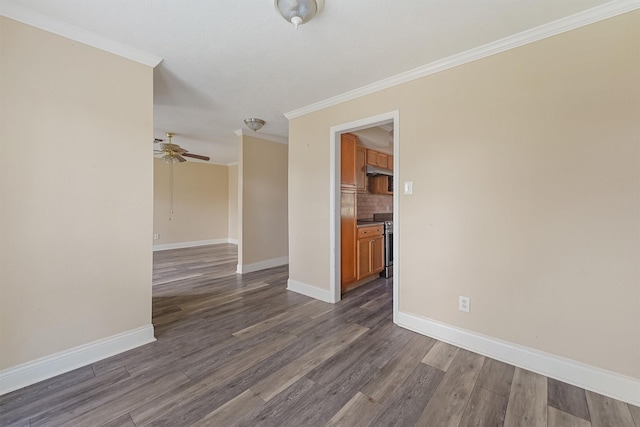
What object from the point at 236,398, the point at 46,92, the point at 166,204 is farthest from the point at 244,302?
the point at 166,204

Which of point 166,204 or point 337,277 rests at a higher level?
point 166,204

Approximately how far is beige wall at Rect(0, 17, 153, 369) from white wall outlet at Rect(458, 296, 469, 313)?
8.89ft

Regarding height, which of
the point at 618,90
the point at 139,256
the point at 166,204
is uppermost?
the point at 618,90

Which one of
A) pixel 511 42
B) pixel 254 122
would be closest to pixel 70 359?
pixel 254 122

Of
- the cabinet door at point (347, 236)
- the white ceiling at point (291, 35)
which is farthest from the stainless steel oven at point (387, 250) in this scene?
the white ceiling at point (291, 35)

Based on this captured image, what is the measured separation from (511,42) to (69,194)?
11.3 ft

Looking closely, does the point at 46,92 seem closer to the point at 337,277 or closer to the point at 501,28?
the point at 337,277

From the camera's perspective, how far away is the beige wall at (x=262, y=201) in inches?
175

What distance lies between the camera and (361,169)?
13.1 feet

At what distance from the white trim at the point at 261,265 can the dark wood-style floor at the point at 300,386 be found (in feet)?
5.82

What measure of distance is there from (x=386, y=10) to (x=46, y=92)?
7.79ft

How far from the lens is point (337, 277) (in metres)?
→ 3.16

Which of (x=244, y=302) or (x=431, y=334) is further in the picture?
(x=244, y=302)

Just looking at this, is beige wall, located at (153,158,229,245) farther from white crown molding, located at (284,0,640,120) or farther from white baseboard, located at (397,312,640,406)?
white baseboard, located at (397,312,640,406)
